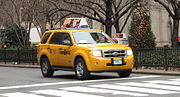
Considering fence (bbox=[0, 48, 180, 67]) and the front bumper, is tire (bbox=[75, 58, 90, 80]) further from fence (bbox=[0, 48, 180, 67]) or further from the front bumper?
fence (bbox=[0, 48, 180, 67])

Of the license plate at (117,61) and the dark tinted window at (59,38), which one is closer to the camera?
the license plate at (117,61)

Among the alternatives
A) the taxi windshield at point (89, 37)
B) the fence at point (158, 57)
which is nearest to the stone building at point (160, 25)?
the fence at point (158, 57)

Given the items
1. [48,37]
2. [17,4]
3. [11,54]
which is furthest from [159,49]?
[17,4]

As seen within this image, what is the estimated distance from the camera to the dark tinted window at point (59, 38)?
1762 cm

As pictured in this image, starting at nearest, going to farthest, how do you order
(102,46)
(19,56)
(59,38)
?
(102,46) → (59,38) → (19,56)

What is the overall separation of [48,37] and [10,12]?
79.8 feet

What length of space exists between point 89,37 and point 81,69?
148 centimetres

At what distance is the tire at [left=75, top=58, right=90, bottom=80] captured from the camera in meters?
16.1

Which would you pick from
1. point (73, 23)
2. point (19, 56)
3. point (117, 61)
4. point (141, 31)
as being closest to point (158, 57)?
point (117, 61)

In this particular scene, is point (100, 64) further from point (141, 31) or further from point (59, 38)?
point (141, 31)

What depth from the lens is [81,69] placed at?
16391 mm

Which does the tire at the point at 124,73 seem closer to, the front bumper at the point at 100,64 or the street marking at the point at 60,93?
the front bumper at the point at 100,64

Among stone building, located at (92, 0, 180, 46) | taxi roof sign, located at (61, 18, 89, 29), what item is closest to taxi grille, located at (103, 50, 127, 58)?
taxi roof sign, located at (61, 18, 89, 29)

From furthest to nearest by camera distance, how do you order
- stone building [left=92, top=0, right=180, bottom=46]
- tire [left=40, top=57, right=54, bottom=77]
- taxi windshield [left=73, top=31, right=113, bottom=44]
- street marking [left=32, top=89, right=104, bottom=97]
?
stone building [left=92, top=0, right=180, bottom=46] < tire [left=40, top=57, right=54, bottom=77] < taxi windshield [left=73, top=31, right=113, bottom=44] < street marking [left=32, top=89, right=104, bottom=97]
